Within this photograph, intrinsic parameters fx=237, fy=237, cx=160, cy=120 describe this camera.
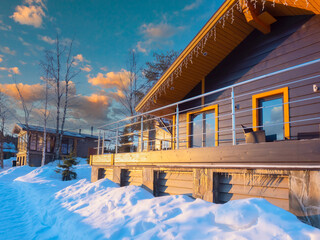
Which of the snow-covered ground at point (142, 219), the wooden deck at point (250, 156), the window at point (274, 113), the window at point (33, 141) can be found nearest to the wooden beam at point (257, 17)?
the window at point (274, 113)

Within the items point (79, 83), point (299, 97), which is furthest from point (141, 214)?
point (79, 83)

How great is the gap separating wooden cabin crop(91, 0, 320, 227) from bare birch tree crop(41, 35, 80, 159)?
51.3ft

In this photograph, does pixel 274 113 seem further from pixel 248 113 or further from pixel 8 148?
pixel 8 148

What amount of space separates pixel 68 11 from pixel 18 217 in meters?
14.1

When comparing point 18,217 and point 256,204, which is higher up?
point 256,204

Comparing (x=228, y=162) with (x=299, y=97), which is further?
(x=299, y=97)

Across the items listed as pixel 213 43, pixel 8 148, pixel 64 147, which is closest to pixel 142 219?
pixel 213 43

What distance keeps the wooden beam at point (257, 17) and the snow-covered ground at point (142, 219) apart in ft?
16.8

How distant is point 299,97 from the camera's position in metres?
6.04

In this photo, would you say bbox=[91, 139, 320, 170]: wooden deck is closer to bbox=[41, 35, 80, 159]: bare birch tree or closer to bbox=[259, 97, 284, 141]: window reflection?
bbox=[259, 97, 284, 141]: window reflection

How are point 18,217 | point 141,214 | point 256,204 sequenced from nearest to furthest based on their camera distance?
1. point 256,204
2. point 141,214
3. point 18,217

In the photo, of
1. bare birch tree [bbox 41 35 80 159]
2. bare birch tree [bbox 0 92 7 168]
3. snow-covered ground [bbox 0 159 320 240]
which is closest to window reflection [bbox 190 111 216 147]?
snow-covered ground [bbox 0 159 320 240]

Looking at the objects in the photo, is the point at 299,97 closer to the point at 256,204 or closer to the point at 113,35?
the point at 256,204

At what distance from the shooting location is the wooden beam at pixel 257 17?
642 centimetres
